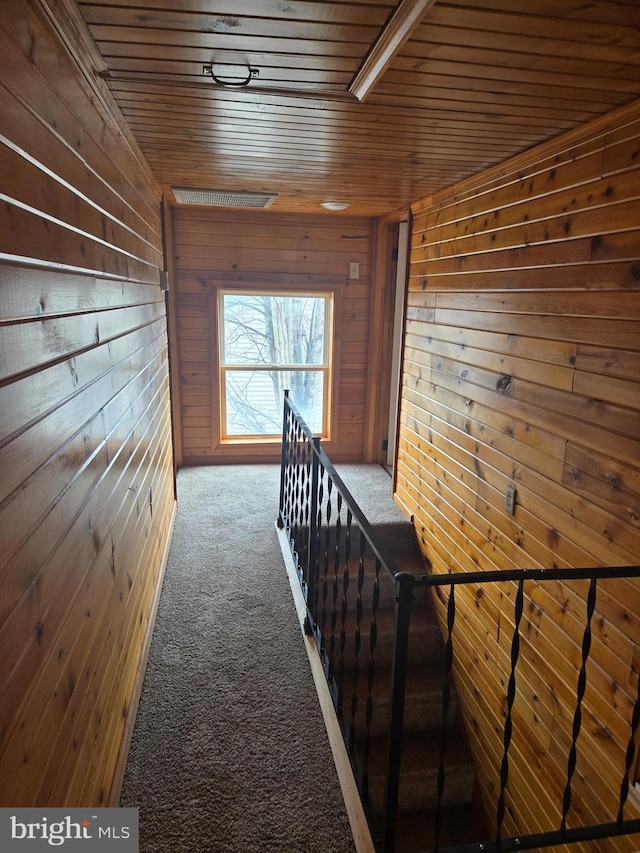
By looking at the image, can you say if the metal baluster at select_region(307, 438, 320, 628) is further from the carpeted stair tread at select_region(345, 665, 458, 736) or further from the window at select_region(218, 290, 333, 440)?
the window at select_region(218, 290, 333, 440)

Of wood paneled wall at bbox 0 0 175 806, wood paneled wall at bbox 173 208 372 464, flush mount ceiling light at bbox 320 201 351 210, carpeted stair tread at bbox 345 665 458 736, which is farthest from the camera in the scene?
wood paneled wall at bbox 173 208 372 464

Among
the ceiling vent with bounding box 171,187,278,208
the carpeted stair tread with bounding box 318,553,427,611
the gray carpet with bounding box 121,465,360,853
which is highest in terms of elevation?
the ceiling vent with bounding box 171,187,278,208

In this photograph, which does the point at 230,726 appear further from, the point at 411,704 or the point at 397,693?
the point at 411,704

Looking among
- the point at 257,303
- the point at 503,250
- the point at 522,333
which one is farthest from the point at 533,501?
the point at 257,303

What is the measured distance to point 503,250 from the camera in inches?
103

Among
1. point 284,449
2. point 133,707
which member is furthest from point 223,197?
point 133,707

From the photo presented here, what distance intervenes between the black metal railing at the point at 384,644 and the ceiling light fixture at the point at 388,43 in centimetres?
129

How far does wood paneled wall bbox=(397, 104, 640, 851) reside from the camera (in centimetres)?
186

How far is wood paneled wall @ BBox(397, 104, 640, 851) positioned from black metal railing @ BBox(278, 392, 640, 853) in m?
0.09

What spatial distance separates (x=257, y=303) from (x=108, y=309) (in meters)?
3.19

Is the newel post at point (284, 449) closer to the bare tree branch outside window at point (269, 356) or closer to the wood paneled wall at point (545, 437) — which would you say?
the wood paneled wall at point (545, 437)

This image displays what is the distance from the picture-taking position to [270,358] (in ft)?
16.7

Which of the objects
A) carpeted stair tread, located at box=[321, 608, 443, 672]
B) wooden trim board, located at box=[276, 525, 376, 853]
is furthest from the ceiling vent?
carpeted stair tread, located at box=[321, 608, 443, 672]

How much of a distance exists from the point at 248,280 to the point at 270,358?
72 cm
